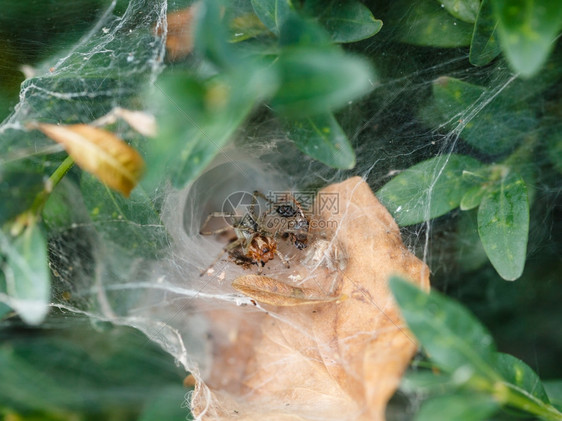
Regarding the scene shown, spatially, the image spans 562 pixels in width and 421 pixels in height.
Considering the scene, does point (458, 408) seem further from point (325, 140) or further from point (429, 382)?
point (325, 140)

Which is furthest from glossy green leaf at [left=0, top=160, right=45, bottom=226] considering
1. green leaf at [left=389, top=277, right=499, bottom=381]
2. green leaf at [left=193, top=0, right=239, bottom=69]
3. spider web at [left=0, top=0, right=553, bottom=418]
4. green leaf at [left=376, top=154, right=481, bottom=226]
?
green leaf at [left=376, top=154, right=481, bottom=226]

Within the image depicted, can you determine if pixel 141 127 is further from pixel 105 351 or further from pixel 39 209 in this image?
pixel 105 351

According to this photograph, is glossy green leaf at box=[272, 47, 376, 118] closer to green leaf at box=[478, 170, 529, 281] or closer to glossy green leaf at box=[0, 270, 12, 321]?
green leaf at box=[478, 170, 529, 281]

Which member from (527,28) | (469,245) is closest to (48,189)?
(527,28)

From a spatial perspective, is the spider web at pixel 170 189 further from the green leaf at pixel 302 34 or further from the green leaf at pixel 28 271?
the green leaf at pixel 302 34

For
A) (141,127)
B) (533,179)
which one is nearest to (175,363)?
(141,127)

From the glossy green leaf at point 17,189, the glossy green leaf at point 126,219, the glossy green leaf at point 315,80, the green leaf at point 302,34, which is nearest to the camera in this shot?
the glossy green leaf at point 315,80

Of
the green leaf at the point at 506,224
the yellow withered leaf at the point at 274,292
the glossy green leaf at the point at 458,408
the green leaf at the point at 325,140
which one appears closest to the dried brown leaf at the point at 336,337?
the yellow withered leaf at the point at 274,292
